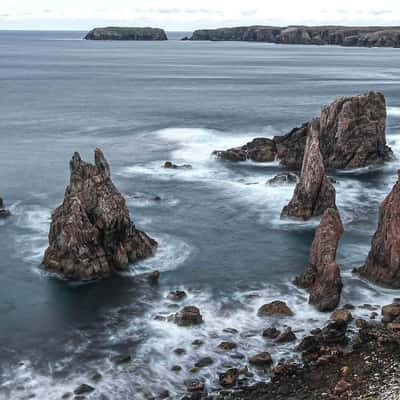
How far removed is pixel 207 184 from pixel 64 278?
1487 inches

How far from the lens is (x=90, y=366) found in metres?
46.7

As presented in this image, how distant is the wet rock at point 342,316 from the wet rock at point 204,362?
37.5 ft

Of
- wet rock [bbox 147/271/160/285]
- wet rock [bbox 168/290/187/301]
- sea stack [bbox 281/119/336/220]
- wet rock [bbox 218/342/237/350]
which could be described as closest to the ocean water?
wet rock [bbox 218/342/237/350]

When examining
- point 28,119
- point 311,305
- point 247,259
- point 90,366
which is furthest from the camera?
point 28,119

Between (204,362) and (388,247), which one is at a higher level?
(388,247)

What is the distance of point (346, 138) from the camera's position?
103 m

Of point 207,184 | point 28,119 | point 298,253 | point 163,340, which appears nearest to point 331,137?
point 207,184

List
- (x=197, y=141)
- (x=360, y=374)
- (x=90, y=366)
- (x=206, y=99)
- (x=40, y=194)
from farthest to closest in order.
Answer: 1. (x=206, y=99)
2. (x=197, y=141)
3. (x=40, y=194)
4. (x=90, y=366)
5. (x=360, y=374)

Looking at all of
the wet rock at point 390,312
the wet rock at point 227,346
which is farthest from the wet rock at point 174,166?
the wet rock at point 227,346

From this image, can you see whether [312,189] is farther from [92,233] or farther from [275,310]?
[92,233]

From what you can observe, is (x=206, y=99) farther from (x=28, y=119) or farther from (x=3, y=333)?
(x=3, y=333)

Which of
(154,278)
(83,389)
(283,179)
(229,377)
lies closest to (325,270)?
(154,278)

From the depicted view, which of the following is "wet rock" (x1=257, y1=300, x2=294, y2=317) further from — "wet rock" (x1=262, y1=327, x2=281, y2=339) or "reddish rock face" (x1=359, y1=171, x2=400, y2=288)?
"reddish rock face" (x1=359, y1=171, x2=400, y2=288)

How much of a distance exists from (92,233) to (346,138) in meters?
54.9
